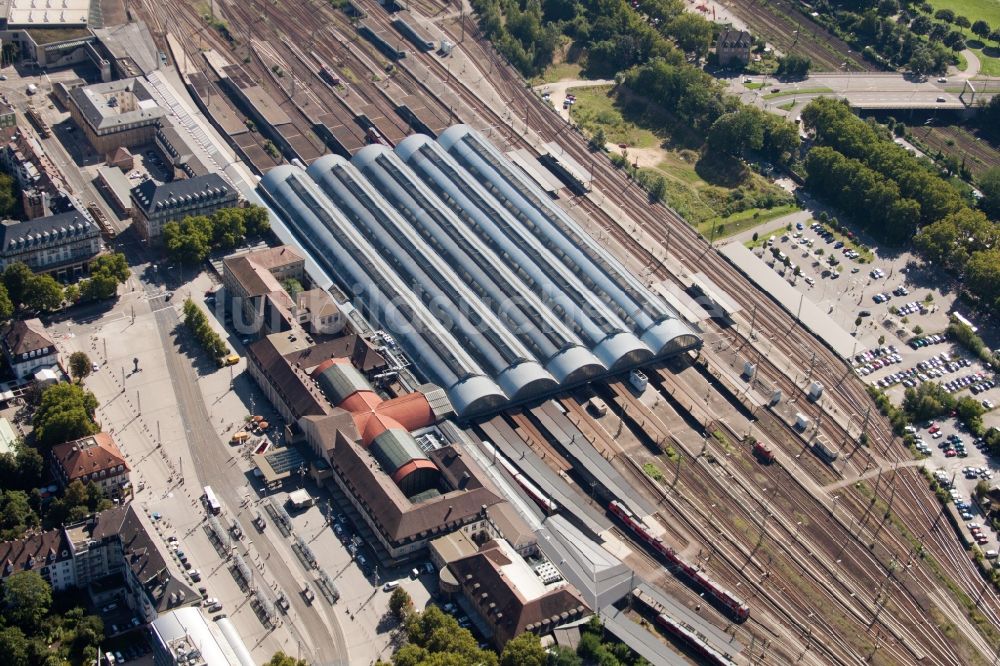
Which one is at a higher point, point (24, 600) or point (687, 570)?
point (24, 600)

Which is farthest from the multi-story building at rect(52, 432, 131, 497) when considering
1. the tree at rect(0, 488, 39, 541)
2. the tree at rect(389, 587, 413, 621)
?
the tree at rect(389, 587, 413, 621)

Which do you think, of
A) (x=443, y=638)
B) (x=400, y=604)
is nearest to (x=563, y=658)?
(x=443, y=638)

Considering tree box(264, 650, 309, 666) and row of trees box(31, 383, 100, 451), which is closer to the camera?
tree box(264, 650, 309, 666)

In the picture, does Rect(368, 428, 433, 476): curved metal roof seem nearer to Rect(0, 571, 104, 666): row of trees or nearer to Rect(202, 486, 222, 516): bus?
Rect(202, 486, 222, 516): bus

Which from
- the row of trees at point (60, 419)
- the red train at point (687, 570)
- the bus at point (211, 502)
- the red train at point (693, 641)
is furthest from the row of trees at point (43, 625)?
the red train at point (687, 570)

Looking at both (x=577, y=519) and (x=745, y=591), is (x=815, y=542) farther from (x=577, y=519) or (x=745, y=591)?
(x=577, y=519)

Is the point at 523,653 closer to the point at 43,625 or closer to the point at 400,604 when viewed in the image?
the point at 400,604

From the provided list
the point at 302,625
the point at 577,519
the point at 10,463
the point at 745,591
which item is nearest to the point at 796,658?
the point at 745,591
